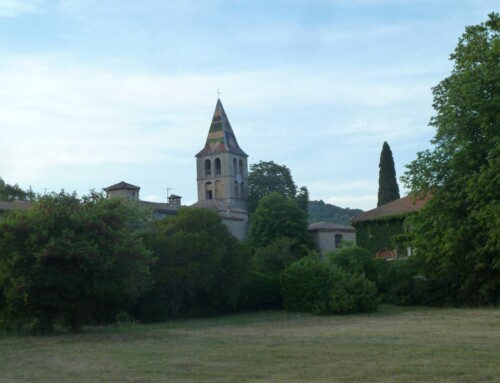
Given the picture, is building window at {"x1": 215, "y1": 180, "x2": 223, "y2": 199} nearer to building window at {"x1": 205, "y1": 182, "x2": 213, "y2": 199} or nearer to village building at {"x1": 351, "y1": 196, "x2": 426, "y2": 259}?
building window at {"x1": 205, "y1": 182, "x2": 213, "y2": 199}

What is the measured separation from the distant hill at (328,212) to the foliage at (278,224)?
187 feet

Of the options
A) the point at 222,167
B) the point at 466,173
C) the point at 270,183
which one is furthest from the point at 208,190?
the point at 466,173

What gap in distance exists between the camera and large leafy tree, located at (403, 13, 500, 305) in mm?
30531

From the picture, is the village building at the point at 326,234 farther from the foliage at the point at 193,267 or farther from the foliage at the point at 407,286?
the foliage at the point at 193,267

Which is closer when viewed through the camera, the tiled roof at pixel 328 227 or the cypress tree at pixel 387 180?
the cypress tree at pixel 387 180

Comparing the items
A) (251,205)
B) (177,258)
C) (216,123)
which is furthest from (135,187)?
(177,258)

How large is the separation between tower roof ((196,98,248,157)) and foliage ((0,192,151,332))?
83.4 m

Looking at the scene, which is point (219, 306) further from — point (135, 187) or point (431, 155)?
point (135, 187)

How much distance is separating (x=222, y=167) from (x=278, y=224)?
3615cm

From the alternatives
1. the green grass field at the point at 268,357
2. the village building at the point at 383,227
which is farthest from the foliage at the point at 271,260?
the green grass field at the point at 268,357

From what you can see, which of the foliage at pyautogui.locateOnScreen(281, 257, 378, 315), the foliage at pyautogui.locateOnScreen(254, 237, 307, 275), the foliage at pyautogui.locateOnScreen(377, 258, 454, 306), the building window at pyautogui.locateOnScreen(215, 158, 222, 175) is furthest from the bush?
the building window at pyautogui.locateOnScreen(215, 158, 222, 175)

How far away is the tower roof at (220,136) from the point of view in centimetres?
11050

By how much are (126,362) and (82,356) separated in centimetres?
226

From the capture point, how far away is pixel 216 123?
11312cm
